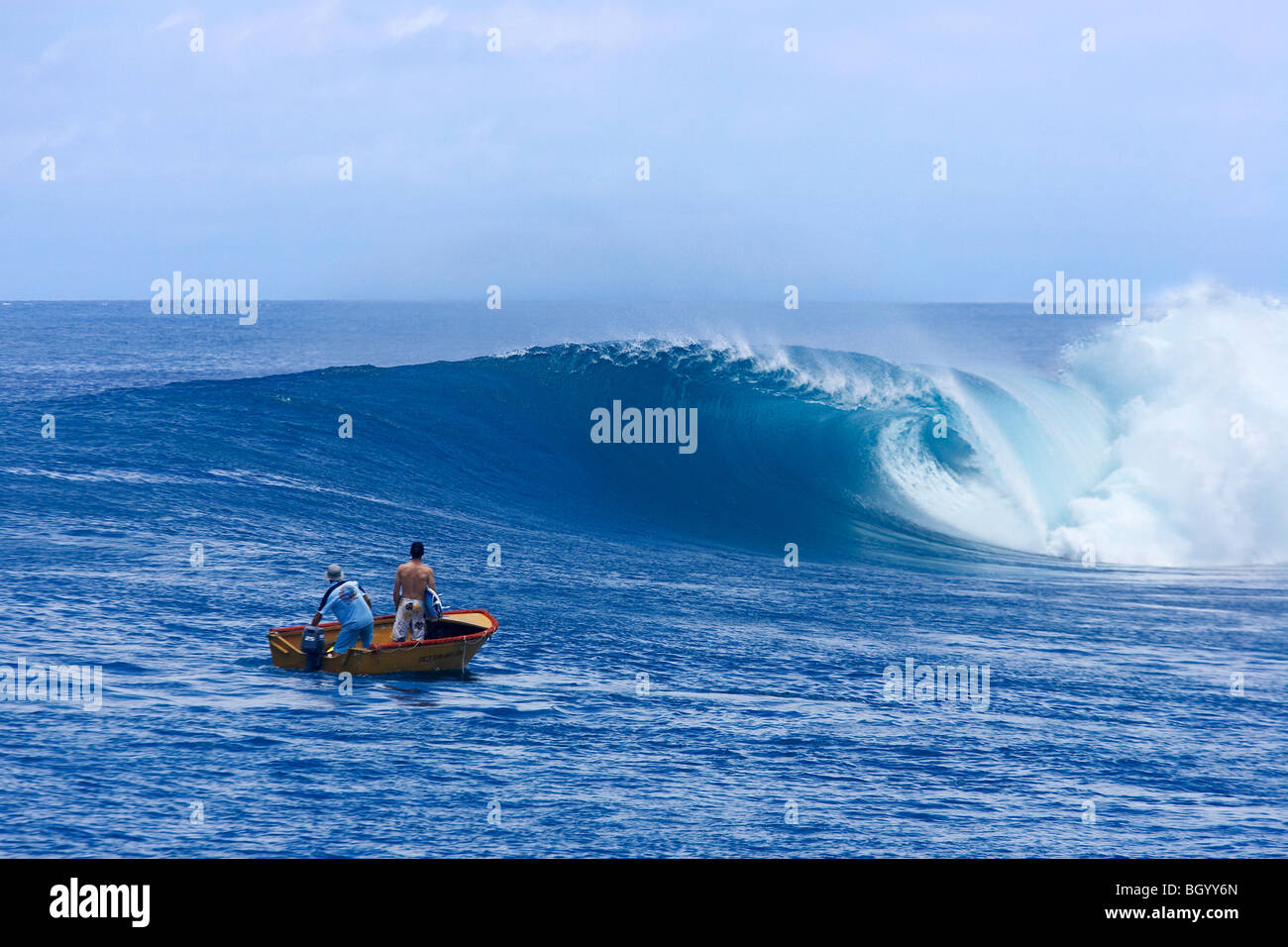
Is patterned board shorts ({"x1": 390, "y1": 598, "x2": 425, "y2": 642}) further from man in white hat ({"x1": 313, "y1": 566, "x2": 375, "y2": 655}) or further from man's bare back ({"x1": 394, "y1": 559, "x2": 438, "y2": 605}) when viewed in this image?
man in white hat ({"x1": 313, "y1": 566, "x2": 375, "y2": 655})

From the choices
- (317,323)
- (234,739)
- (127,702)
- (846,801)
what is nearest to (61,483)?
(127,702)

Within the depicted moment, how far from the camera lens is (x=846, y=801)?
857 centimetres

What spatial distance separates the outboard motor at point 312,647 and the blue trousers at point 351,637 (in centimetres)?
15

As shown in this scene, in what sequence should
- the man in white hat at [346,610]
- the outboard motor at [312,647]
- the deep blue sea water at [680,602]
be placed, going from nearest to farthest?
the deep blue sea water at [680,602] < the outboard motor at [312,647] < the man in white hat at [346,610]

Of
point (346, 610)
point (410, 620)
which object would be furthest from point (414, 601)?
point (346, 610)

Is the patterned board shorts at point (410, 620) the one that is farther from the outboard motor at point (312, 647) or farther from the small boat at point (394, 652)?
the outboard motor at point (312, 647)

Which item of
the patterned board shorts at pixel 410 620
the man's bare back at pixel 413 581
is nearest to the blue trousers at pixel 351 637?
the patterned board shorts at pixel 410 620

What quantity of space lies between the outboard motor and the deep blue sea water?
0.45 meters

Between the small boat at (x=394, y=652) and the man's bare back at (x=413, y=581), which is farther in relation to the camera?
the man's bare back at (x=413, y=581)

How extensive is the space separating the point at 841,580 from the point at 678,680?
6.33 m

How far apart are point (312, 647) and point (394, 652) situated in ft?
2.57

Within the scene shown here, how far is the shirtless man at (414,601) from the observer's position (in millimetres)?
11492

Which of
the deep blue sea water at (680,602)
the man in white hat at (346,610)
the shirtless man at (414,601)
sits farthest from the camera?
the shirtless man at (414,601)

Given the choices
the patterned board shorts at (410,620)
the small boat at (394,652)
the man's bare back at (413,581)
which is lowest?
the small boat at (394,652)
